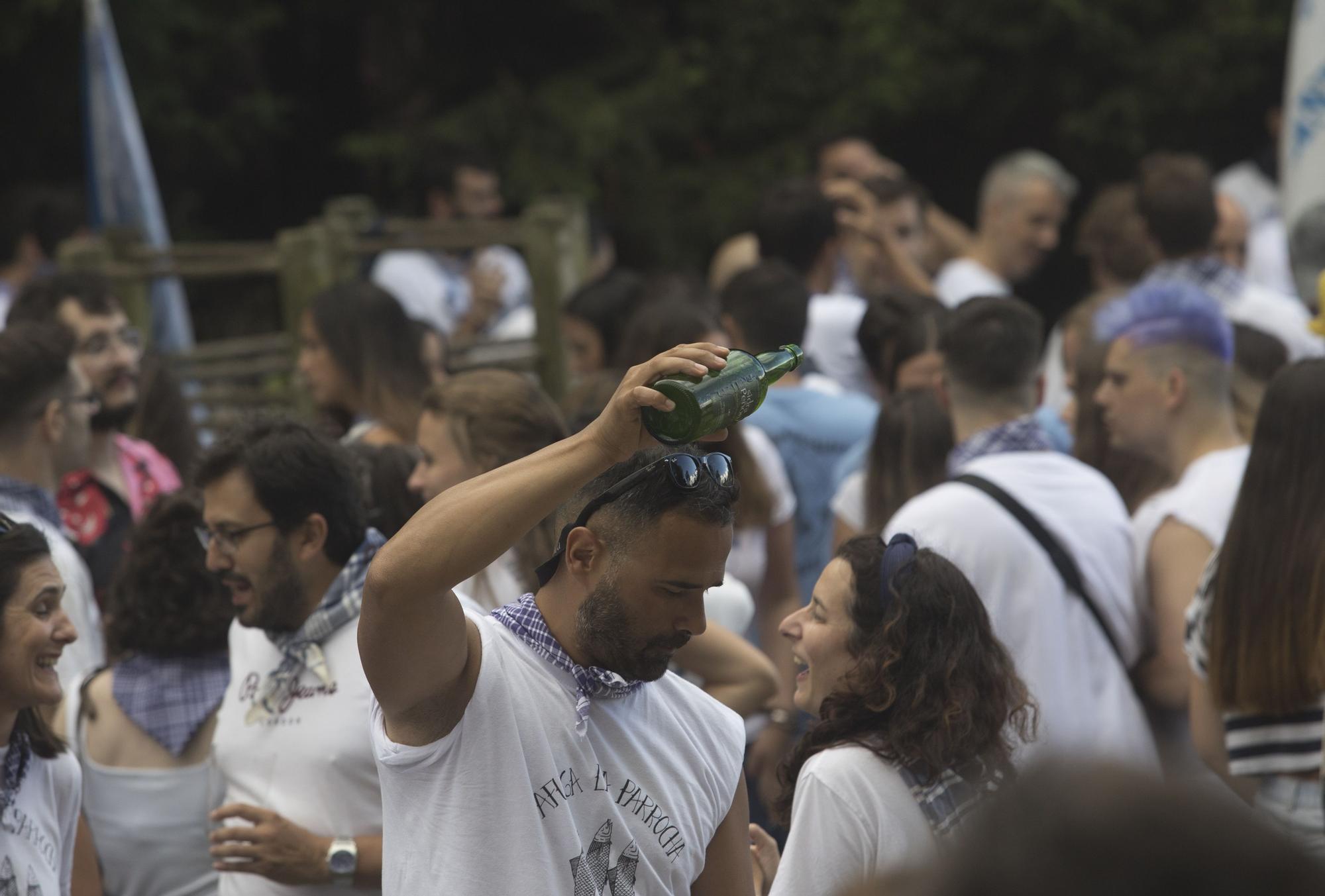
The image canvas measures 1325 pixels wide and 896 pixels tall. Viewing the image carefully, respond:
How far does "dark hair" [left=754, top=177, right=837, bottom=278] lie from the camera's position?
6.45m

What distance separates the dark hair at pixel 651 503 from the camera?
2.30 m

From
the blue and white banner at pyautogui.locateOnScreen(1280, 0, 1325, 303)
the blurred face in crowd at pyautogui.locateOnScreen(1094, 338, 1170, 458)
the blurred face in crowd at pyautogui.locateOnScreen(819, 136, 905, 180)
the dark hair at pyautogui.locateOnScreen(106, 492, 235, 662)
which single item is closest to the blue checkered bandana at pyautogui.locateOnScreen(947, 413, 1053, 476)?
the blurred face in crowd at pyautogui.locateOnScreen(1094, 338, 1170, 458)

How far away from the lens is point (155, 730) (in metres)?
3.35

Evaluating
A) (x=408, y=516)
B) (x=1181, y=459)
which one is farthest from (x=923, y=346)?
(x=408, y=516)

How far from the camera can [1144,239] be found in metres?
6.47

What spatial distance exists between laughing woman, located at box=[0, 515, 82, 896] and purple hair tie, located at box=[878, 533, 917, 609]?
1.57m

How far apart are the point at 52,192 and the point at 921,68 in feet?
19.0

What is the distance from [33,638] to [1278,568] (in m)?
2.59

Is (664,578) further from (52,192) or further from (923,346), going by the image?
(52,192)

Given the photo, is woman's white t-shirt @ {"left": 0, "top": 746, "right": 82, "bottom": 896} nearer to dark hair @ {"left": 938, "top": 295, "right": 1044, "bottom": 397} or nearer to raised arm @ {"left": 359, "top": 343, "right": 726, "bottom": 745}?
raised arm @ {"left": 359, "top": 343, "right": 726, "bottom": 745}

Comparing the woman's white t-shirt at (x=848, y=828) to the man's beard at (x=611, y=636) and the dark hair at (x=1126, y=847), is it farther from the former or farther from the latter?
the dark hair at (x=1126, y=847)

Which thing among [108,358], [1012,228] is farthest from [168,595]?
[1012,228]

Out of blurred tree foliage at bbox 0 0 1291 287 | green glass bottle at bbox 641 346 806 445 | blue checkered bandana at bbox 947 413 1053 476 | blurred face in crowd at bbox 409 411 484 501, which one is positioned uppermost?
blurred tree foliage at bbox 0 0 1291 287

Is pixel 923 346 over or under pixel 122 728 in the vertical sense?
over
